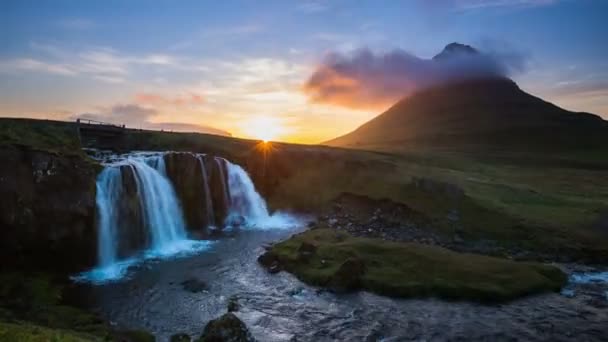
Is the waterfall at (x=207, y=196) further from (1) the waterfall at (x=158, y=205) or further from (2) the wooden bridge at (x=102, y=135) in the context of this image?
(2) the wooden bridge at (x=102, y=135)

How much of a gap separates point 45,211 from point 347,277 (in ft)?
91.9

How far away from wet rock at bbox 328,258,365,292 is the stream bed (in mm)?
943

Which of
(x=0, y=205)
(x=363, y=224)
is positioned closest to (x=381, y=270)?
(x=363, y=224)

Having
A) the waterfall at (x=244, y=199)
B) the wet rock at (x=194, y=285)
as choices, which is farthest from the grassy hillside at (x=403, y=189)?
the wet rock at (x=194, y=285)

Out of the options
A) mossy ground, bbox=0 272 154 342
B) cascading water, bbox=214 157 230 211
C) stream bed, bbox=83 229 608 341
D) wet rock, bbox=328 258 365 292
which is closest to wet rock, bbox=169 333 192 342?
stream bed, bbox=83 229 608 341

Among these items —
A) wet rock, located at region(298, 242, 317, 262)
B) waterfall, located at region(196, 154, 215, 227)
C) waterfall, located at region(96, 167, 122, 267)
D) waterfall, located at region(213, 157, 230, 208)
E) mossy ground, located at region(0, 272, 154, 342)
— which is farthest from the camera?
waterfall, located at region(213, 157, 230, 208)

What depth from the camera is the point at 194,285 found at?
32.8 m

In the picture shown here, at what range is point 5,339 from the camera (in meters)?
14.6

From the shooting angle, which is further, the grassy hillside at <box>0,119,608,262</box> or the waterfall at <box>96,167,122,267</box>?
the grassy hillside at <box>0,119,608,262</box>

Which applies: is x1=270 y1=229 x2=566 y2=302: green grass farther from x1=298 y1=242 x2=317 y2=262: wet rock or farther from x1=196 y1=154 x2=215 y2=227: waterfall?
x1=196 y1=154 x2=215 y2=227: waterfall

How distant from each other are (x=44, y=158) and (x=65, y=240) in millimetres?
8095

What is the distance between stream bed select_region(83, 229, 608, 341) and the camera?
83.2 feet

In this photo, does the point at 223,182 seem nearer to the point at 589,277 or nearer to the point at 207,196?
the point at 207,196

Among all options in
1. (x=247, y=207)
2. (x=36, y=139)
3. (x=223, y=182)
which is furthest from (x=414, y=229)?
(x=36, y=139)
